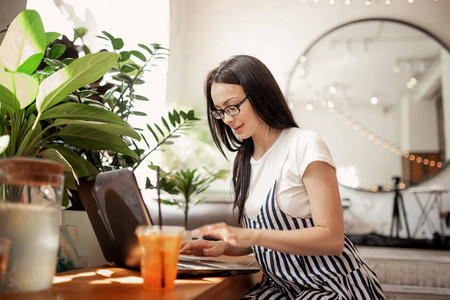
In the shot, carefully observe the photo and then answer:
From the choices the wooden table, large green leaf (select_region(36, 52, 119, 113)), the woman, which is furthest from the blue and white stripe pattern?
large green leaf (select_region(36, 52, 119, 113))

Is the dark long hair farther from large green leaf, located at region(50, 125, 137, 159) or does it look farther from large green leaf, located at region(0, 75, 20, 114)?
large green leaf, located at region(0, 75, 20, 114)

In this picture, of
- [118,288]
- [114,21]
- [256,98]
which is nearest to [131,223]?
[118,288]

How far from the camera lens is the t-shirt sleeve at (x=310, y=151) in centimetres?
114

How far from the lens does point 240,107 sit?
1.33 m

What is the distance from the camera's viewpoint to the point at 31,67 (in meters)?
0.82

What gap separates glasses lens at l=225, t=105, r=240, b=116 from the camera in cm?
134

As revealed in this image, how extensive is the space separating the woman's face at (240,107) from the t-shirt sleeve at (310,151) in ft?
0.61

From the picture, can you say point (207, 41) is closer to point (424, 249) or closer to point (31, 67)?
point (424, 249)

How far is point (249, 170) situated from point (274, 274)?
0.38 m

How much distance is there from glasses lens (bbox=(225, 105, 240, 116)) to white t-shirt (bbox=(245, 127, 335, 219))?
170 mm

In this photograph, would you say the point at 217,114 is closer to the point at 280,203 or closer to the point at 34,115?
the point at 280,203

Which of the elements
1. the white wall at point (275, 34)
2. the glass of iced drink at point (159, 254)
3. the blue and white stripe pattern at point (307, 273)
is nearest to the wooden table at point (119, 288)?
the glass of iced drink at point (159, 254)

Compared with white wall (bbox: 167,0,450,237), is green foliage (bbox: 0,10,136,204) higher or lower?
lower

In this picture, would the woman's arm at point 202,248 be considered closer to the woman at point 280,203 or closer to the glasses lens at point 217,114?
the woman at point 280,203
